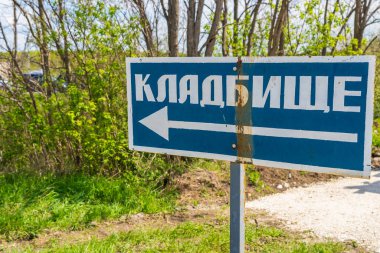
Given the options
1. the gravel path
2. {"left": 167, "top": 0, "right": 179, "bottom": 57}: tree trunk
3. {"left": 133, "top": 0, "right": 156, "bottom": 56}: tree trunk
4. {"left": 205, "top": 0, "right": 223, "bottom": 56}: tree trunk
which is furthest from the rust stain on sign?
{"left": 205, "top": 0, "right": 223, "bottom": 56}: tree trunk

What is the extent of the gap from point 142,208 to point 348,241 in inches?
92.9

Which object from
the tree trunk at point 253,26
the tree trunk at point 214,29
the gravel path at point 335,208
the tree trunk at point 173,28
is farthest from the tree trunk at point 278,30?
the gravel path at point 335,208

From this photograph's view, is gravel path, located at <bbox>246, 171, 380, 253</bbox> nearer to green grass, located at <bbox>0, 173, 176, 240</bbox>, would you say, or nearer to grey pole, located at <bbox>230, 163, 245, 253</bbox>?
green grass, located at <bbox>0, 173, 176, 240</bbox>

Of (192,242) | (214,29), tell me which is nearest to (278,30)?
(214,29)

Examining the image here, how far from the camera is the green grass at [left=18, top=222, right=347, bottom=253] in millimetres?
3793

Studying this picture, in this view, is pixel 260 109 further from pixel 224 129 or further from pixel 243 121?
pixel 224 129

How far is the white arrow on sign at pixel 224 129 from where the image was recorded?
1663 mm

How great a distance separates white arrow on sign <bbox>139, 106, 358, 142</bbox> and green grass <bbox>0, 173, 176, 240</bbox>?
271 centimetres

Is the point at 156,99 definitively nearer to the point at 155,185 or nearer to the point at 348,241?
the point at 348,241

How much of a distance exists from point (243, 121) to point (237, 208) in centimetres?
39

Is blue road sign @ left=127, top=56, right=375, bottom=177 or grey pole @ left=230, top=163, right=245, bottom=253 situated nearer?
blue road sign @ left=127, top=56, right=375, bottom=177

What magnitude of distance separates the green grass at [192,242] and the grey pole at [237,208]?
80.7 inches

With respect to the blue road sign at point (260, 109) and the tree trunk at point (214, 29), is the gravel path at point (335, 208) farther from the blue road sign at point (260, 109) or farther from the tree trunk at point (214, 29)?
the blue road sign at point (260, 109)

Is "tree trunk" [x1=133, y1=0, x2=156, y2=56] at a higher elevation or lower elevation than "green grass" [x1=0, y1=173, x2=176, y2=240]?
higher
